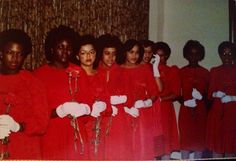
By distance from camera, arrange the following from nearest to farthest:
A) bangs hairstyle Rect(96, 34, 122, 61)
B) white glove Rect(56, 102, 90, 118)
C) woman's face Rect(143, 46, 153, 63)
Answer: white glove Rect(56, 102, 90, 118) → bangs hairstyle Rect(96, 34, 122, 61) → woman's face Rect(143, 46, 153, 63)

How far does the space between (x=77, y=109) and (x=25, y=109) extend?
28 cm

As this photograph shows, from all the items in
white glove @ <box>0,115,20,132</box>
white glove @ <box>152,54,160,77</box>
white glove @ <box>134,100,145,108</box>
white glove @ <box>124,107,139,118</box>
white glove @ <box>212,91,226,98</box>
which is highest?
white glove @ <box>152,54,160,77</box>

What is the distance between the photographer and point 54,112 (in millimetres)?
2184

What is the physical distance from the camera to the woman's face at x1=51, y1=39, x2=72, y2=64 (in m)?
2.20

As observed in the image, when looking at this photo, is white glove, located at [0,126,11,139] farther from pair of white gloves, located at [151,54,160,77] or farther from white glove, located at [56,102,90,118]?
pair of white gloves, located at [151,54,160,77]

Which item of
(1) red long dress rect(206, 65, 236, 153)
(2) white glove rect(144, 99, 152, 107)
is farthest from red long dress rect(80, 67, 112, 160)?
(1) red long dress rect(206, 65, 236, 153)

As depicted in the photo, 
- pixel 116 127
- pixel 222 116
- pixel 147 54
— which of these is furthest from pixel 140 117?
pixel 222 116

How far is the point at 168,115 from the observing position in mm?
2434

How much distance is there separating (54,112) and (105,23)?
23.3 inches

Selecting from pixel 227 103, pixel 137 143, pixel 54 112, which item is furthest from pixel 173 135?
pixel 54 112

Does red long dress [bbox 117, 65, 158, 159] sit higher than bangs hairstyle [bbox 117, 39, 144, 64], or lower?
lower

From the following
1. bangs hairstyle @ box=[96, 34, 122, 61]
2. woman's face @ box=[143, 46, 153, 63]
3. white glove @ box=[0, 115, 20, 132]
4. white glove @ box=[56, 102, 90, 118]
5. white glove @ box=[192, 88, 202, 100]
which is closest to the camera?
white glove @ box=[0, 115, 20, 132]

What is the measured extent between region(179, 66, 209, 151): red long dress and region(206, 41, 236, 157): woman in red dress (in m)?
0.05

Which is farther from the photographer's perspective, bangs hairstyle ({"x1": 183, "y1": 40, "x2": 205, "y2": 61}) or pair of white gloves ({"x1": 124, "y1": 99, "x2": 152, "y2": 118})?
bangs hairstyle ({"x1": 183, "y1": 40, "x2": 205, "y2": 61})
